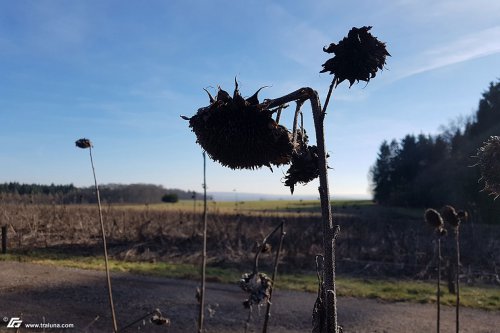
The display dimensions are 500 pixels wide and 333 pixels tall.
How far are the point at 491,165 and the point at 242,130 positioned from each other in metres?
0.79

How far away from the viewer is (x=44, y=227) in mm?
21484

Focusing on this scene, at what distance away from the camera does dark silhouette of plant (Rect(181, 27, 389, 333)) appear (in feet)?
3.74

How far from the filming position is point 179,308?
1013 cm

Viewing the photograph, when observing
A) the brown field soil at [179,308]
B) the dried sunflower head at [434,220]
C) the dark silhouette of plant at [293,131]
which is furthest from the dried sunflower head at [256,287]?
the brown field soil at [179,308]

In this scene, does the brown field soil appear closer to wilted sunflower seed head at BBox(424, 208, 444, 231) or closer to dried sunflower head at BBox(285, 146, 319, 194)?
wilted sunflower seed head at BBox(424, 208, 444, 231)

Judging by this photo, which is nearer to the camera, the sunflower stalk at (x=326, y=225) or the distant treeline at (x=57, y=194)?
the sunflower stalk at (x=326, y=225)

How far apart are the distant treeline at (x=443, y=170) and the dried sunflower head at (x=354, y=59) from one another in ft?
99.0

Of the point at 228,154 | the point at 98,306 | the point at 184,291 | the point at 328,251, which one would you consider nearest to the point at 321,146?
the point at 328,251

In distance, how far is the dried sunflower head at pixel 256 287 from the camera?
1.90 m

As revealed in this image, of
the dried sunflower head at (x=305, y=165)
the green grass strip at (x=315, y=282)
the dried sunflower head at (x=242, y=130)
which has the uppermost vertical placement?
the dried sunflower head at (x=242, y=130)

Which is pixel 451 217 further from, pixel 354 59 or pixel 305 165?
pixel 354 59

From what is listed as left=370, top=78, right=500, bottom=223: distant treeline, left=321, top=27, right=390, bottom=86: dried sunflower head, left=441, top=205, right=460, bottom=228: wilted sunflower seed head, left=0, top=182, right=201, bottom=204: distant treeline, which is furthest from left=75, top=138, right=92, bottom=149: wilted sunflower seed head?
left=370, top=78, right=500, bottom=223: distant treeline

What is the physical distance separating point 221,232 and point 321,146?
19722mm

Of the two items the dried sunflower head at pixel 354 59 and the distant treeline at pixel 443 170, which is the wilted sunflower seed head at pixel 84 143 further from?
the distant treeline at pixel 443 170
